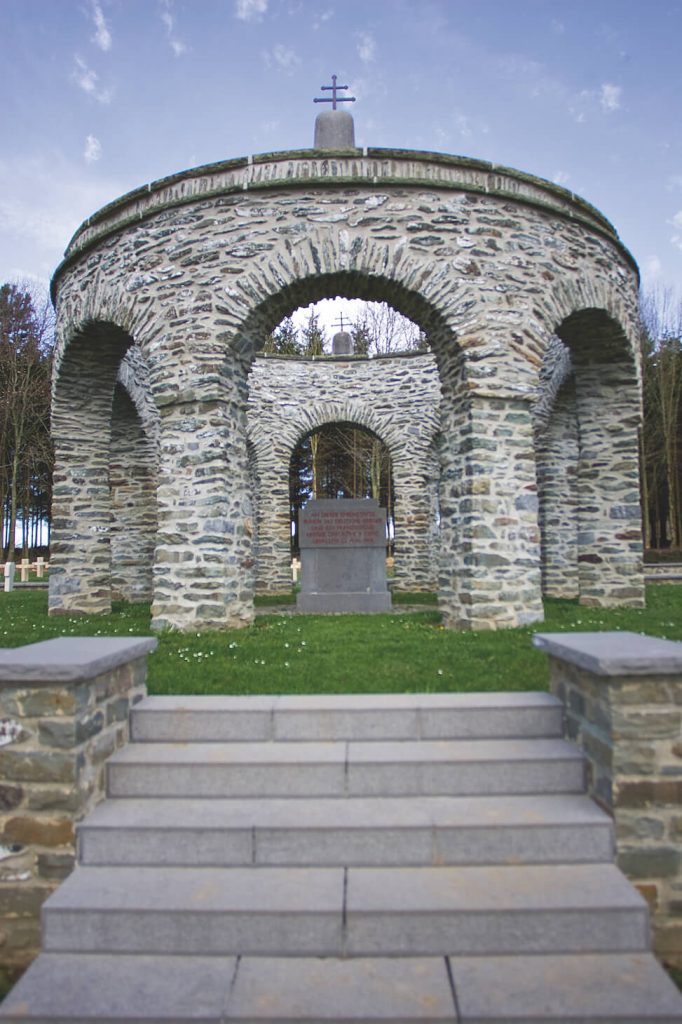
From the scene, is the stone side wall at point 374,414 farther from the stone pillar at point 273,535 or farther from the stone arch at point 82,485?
the stone arch at point 82,485

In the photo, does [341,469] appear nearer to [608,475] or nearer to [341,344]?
[341,344]

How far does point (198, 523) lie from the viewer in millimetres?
7824

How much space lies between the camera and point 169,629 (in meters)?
7.74

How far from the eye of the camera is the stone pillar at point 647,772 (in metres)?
3.13

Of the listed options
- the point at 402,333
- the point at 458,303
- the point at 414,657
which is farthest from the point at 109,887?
the point at 402,333

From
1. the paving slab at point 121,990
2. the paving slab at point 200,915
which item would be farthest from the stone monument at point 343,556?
the paving slab at point 121,990

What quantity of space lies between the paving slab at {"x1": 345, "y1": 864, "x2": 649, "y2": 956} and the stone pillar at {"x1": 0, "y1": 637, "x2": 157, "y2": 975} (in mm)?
1558

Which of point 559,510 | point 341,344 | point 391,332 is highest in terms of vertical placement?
point 391,332

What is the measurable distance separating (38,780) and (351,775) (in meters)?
1.68

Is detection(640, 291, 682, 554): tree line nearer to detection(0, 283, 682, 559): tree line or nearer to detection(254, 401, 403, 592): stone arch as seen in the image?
detection(0, 283, 682, 559): tree line

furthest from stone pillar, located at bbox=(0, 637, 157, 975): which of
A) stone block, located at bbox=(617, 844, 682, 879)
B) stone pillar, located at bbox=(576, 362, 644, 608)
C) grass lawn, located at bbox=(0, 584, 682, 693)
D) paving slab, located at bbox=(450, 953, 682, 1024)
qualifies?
stone pillar, located at bbox=(576, 362, 644, 608)

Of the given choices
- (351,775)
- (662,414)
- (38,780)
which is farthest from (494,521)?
(662,414)

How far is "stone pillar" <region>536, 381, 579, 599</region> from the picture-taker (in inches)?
511

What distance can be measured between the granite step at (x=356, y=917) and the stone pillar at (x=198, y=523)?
4899 mm
